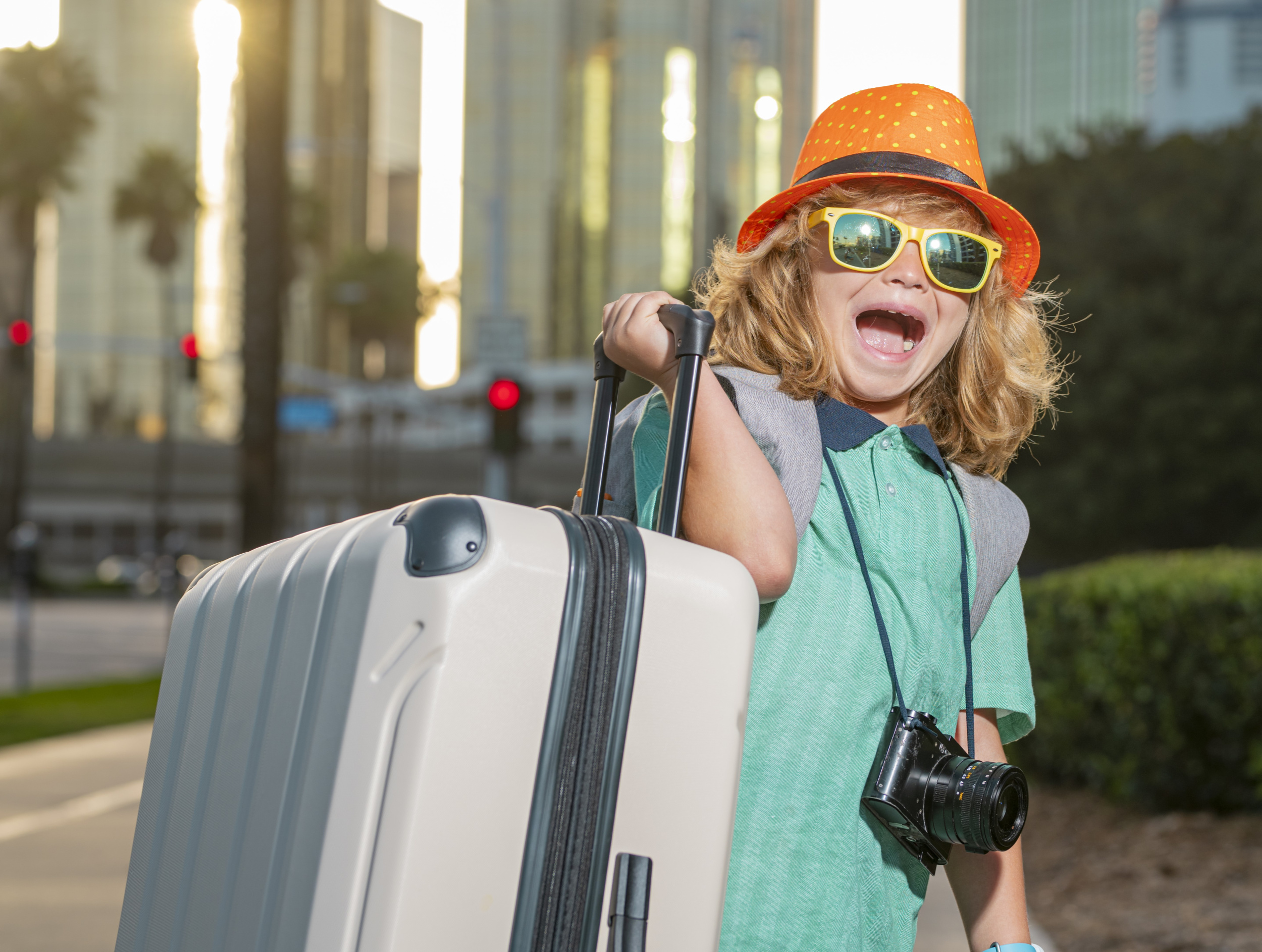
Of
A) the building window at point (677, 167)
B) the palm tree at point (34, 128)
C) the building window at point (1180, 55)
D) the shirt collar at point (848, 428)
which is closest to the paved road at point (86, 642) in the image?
the shirt collar at point (848, 428)

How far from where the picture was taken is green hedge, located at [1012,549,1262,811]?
6438 mm

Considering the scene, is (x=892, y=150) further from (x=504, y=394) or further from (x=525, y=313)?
(x=525, y=313)

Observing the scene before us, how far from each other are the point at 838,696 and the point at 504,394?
12.2 m

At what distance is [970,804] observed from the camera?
5.04 ft

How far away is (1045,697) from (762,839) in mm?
6955

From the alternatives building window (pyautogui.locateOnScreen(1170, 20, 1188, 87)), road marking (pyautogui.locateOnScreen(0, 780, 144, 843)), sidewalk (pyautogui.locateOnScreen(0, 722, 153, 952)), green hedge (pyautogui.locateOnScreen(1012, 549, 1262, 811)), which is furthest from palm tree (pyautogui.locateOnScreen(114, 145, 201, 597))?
building window (pyautogui.locateOnScreen(1170, 20, 1188, 87))

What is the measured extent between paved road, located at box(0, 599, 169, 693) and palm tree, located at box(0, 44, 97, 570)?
504 inches

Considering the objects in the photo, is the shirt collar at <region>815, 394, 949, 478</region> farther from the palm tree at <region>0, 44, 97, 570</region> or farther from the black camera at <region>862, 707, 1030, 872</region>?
the palm tree at <region>0, 44, 97, 570</region>

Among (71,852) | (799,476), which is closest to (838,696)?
(799,476)

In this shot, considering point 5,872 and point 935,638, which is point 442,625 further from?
point 5,872

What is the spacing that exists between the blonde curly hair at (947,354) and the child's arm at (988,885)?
0.33m

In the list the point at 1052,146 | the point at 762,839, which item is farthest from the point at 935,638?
the point at 1052,146

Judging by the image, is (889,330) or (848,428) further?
(889,330)

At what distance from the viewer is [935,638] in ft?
5.29
